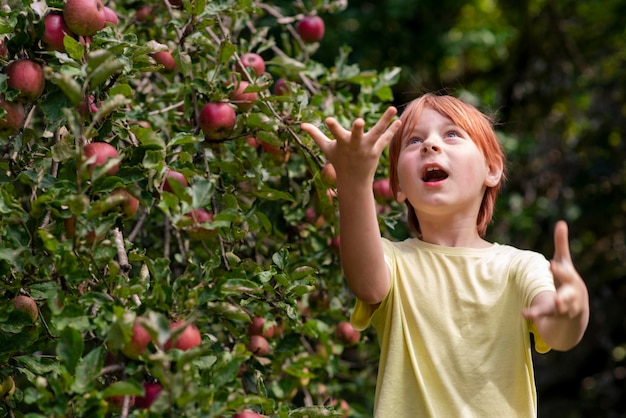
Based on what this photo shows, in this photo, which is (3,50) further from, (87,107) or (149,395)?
(149,395)

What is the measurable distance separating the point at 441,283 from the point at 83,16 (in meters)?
0.70

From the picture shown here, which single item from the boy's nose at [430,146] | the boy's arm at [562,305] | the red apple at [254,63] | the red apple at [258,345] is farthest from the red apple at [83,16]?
the boy's arm at [562,305]

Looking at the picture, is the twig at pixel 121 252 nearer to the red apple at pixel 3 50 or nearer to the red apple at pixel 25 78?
the red apple at pixel 25 78

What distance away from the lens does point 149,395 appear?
3.53 ft

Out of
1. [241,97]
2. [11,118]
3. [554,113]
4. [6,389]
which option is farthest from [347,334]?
[554,113]

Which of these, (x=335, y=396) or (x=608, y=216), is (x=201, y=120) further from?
(x=608, y=216)

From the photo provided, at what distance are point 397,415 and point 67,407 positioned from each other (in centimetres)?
48

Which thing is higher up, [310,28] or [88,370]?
[310,28]

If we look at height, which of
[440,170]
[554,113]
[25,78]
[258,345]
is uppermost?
[25,78]

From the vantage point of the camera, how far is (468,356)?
1214 millimetres

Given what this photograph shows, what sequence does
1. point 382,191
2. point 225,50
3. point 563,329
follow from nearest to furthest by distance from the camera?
point 563,329
point 225,50
point 382,191

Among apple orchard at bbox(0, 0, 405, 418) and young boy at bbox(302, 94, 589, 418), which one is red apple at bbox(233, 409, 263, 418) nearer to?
apple orchard at bbox(0, 0, 405, 418)

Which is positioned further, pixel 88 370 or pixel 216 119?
pixel 216 119

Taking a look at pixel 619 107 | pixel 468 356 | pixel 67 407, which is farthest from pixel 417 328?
pixel 619 107
